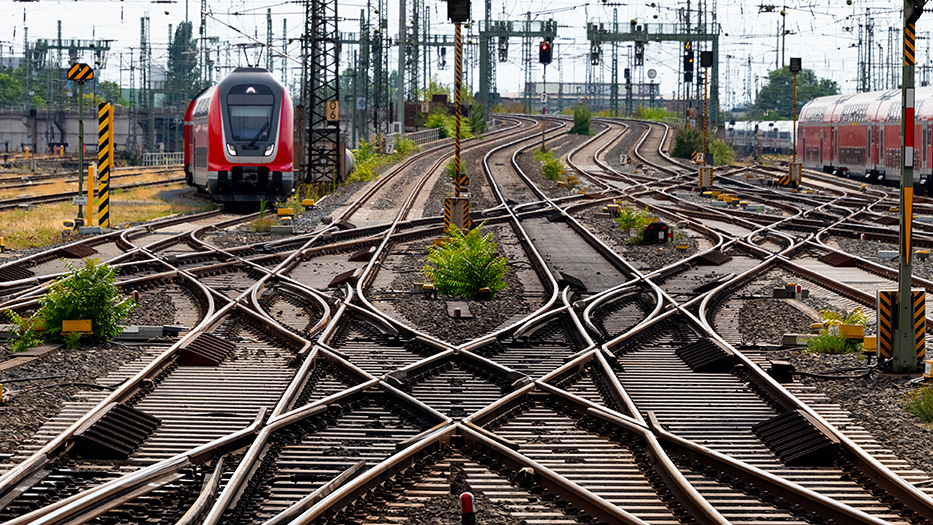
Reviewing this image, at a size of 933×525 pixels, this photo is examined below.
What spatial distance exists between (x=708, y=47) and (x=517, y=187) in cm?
4820

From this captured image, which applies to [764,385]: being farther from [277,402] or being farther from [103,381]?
[103,381]

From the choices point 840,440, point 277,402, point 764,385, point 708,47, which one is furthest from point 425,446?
point 708,47

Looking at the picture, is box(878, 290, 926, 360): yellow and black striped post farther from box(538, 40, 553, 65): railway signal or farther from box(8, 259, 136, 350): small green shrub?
box(538, 40, 553, 65): railway signal

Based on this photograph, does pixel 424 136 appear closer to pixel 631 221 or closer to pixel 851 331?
pixel 631 221

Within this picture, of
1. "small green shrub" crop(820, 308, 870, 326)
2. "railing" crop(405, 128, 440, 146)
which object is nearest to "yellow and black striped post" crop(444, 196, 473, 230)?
"small green shrub" crop(820, 308, 870, 326)

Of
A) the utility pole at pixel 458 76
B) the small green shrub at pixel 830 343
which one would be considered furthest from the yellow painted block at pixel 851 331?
the utility pole at pixel 458 76

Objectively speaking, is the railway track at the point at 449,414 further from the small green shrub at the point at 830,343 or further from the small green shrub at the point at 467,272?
the small green shrub at the point at 830,343

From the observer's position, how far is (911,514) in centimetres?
708

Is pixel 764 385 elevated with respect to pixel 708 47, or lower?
lower

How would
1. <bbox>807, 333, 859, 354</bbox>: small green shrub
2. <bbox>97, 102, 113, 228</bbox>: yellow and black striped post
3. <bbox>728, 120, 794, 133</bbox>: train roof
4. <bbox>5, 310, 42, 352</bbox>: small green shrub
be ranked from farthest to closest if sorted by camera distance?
<bbox>728, 120, 794, 133</bbox>: train roof < <bbox>97, 102, 113, 228</bbox>: yellow and black striped post < <bbox>807, 333, 859, 354</bbox>: small green shrub < <bbox>5, 310, 42, 352</bbox>: small green shrub

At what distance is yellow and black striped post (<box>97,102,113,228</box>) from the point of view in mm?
26141

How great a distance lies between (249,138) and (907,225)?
70.0 feet

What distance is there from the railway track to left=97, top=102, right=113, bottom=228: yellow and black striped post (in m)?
6.33

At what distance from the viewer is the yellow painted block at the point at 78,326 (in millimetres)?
12727
